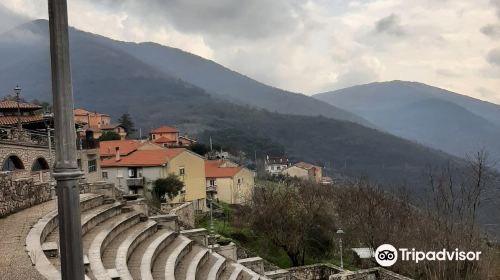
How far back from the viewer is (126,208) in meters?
18.3


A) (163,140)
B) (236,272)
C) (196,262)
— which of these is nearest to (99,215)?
(196,262)

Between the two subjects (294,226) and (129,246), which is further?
(294,226)

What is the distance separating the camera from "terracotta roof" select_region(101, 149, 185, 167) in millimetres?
49531

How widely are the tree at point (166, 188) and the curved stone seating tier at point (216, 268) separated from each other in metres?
27.4

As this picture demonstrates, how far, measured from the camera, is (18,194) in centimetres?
1473

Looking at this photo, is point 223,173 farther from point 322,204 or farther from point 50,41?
point 50,41

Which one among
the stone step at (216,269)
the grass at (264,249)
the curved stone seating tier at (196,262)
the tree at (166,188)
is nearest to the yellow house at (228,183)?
the tree at (166,188)

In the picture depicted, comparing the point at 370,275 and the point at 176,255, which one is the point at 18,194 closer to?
the point at 176,255

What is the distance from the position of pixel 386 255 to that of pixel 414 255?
4.36 m

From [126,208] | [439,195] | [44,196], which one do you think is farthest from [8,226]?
[439,195]

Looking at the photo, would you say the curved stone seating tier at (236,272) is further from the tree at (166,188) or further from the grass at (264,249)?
the tree at (166,188)

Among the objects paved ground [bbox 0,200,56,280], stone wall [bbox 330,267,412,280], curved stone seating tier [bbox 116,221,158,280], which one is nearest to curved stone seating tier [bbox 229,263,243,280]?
curved stone seating tier [bbox 116,221,158,280]

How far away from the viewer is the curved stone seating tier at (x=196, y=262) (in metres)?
13.5

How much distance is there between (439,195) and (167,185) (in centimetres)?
2788
